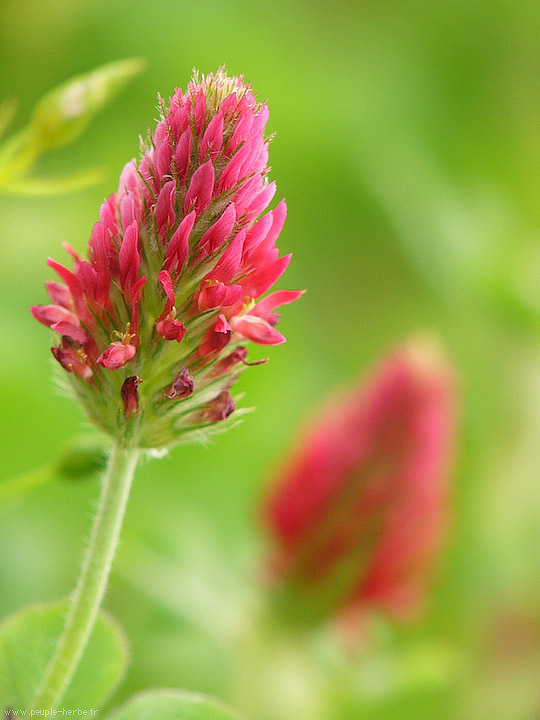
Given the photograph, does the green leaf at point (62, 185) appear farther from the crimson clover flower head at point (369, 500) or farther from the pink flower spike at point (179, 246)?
the crimson clover flower head at point (369, 500)

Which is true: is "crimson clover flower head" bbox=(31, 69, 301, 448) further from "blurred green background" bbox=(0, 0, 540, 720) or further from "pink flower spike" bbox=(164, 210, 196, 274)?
"blurred green background" bbox=(0, 0, 540, 720)

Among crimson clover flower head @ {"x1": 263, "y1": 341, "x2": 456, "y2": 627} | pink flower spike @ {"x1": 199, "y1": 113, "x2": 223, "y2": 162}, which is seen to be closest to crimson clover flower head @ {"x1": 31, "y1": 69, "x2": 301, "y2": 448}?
pink flower spike @ {"x1": 199, "y1": 113, "x2": 223, "y2": 162}

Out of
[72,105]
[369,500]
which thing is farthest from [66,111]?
[369,500]

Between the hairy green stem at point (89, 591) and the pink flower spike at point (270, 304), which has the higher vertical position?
the pink flower spike at point (270, 304)

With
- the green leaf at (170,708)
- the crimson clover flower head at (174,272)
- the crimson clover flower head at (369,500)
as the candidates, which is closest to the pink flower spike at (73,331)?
the crimson clover flower head at (174,272)

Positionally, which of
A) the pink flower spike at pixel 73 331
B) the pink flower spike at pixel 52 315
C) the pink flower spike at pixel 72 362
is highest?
the pink flower spike at pixel 52 315

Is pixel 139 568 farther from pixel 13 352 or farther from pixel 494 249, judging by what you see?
pixel 494 249
